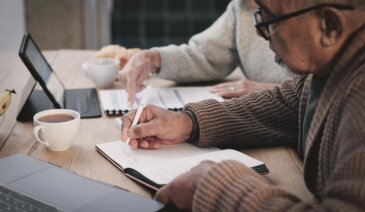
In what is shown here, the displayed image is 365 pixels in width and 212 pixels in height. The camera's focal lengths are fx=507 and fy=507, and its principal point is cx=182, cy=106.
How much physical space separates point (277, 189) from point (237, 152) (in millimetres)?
332

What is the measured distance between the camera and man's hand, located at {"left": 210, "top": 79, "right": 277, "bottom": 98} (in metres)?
1.53

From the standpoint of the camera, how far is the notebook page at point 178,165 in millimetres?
979

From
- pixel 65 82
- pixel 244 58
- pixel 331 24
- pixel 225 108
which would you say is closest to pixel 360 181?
pixel 331 24

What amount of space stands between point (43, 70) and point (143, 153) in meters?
0.49

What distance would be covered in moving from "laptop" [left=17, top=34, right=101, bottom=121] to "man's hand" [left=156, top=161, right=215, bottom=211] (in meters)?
0.55

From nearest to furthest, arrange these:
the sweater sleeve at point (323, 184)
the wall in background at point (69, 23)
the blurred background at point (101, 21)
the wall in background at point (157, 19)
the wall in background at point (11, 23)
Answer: the sweater sleeve at point (323, 184) → the wall in background at point (11, 23) → the blurred background at point (101, 21) → the wall in background at point (69, 23) → the wall in background at point (157, 19)

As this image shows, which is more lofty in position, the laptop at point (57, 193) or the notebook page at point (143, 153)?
A: the laptop at point (57, 193)

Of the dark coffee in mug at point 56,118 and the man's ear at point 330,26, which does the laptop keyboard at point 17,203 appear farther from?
the man's ear at point 330,26

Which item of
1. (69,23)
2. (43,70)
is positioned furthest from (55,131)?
(69,23)

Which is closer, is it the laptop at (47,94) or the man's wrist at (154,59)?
the laptop at (47,94)

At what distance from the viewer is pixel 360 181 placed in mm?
694

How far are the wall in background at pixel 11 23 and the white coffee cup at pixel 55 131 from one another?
4.63ft

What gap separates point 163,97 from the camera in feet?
5.06

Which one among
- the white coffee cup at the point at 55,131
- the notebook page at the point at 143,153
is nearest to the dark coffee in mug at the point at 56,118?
the white coffee cup at the point at 55,131
